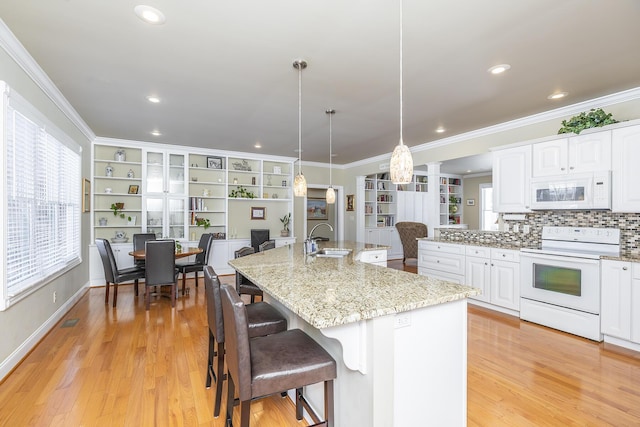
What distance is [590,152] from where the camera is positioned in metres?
3.33

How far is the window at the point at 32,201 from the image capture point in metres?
2.48

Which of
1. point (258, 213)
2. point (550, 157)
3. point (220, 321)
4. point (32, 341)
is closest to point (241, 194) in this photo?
point (258, 213)

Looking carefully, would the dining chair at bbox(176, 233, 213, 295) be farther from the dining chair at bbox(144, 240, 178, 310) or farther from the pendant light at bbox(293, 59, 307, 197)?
the pendant light at bbox(293, 59, 307, 197)

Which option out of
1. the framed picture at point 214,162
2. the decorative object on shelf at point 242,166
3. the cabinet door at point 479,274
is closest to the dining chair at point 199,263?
the framed picture at point 214,162

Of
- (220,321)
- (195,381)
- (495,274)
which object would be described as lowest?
(195,381)

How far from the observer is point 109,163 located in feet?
18.7

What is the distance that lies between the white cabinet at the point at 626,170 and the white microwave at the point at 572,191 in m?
0.07

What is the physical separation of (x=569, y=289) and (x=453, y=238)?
1801mm

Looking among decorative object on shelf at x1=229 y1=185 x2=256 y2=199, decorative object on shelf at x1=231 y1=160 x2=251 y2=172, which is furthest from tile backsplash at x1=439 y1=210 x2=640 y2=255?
decorative object on shelf at x1=231 y1=160 x2=251 y2=172

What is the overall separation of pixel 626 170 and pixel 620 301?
1294 millimetres

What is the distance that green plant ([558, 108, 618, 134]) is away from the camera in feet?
10.7

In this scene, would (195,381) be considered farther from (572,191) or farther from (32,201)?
(572,191)

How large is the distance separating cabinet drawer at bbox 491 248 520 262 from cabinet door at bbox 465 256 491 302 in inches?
4.9

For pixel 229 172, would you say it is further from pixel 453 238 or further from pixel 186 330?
pixel 453 238
